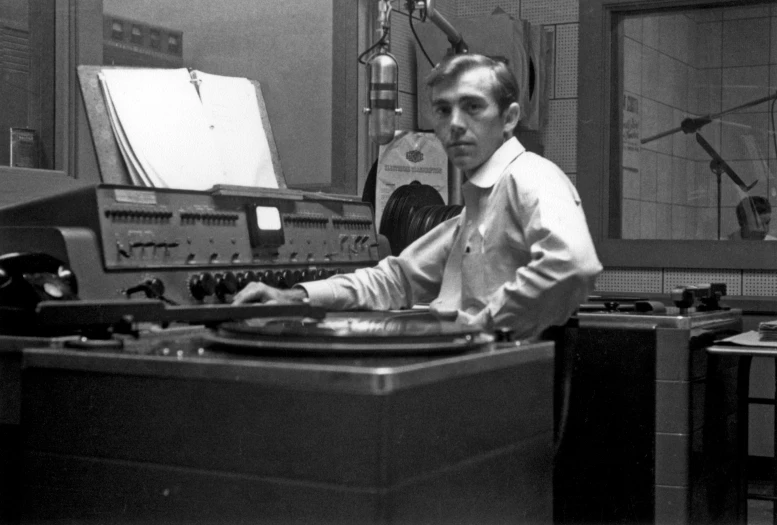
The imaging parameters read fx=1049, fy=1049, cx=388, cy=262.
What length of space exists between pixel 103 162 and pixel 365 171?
7.10 ft

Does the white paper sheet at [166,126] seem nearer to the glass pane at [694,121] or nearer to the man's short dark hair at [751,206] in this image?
the glass pane at [694,121]

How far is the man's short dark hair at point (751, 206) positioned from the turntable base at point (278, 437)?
158 inches

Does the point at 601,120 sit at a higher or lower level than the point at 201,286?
higher

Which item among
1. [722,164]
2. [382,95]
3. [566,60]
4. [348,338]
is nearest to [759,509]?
[722,164]

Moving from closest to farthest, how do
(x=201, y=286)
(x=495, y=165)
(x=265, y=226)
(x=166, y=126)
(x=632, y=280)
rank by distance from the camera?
(x=201, y=286)
(x=495, y=165)
(x=265, y=226)
(x=166, y=126)
(x=632, y=280)

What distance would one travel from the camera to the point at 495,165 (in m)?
2.44

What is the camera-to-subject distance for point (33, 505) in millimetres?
1500

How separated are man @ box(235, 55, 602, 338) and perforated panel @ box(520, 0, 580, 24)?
3.20m

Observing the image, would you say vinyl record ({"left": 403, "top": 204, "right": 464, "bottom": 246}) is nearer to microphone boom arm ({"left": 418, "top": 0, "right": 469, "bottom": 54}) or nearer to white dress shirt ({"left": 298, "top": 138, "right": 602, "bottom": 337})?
microphone boom arm ({"left": 418, "top": 0, "right": 469, "bottom": 54})

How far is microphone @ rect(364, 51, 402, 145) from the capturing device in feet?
10.0

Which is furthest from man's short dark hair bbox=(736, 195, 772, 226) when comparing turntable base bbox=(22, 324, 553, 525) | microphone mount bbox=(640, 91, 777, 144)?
turntable base bbox=(22, 324, 553, 525)

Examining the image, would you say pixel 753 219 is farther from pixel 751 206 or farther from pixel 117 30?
pixel 117 30

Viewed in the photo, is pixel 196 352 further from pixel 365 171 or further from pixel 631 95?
pixel 631 95

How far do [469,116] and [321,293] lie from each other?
1.78 ft
